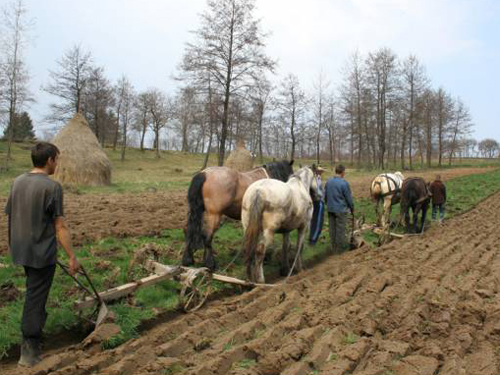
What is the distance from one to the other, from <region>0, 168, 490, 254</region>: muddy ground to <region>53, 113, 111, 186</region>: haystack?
15.5ft

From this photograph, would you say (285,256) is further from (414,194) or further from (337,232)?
(414,194)

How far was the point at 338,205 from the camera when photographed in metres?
9.16

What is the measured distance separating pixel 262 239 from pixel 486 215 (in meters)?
12.2

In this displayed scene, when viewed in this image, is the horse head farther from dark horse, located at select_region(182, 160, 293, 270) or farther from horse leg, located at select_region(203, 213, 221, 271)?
horse leg, located at select_region(203, 213, 221, 271)

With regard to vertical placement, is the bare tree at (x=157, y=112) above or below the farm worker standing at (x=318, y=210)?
above

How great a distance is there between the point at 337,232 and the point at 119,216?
573cm

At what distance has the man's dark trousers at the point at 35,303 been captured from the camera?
12.5ft

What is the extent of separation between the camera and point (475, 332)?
4512 millimetres

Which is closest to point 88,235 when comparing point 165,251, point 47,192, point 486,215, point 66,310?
point 165,251

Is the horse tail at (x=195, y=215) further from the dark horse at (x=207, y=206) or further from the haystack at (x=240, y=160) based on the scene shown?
the haystack at (x=240, y=160)

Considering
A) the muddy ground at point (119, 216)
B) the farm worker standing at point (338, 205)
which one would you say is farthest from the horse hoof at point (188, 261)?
the farm worker standing at point (338, 205)

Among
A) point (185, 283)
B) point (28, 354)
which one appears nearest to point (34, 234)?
point (28, 354)

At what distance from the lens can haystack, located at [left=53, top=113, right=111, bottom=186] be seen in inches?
783

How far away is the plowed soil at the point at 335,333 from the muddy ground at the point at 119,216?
4109 millimetres
